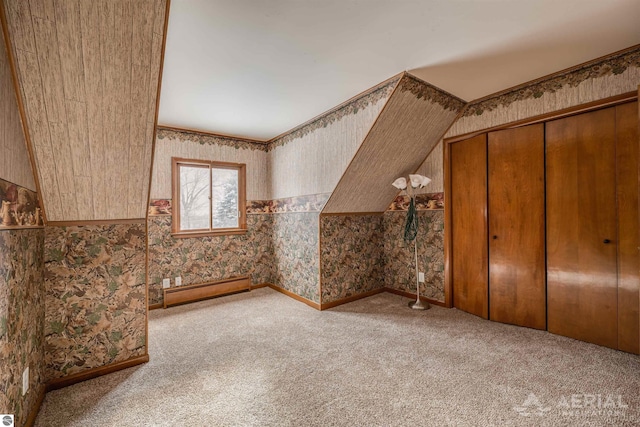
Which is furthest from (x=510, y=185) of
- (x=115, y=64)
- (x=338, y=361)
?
(x=115, y=64)

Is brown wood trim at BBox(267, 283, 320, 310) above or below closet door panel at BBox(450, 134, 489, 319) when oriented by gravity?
below

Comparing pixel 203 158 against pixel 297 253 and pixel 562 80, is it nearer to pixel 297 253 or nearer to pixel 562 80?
pixel 297 253

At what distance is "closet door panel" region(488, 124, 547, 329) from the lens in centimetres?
261

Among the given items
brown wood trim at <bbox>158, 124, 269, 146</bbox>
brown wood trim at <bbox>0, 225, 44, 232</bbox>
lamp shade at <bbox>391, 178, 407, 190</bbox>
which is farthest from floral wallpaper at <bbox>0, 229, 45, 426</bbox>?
lamp shade at <bbox>391, 178, 407, 190</bbox>

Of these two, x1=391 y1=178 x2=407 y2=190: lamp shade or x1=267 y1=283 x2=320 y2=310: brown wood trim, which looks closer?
x1=391 y1=178 x2=407 y2=190: lamp shade

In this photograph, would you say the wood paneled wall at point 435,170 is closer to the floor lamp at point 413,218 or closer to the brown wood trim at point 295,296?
the floor lamp at point 413,218

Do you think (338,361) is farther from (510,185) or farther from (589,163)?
(589,163)

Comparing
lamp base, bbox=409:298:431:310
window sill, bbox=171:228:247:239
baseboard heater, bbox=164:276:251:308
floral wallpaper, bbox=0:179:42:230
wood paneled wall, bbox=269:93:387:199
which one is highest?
wood paneled wall, bbox=269:93:387:199

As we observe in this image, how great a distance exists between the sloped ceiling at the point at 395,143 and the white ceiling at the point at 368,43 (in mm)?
179

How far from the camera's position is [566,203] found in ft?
8.04

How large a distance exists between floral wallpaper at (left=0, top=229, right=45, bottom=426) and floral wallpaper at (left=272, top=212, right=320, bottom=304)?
2.44 meters

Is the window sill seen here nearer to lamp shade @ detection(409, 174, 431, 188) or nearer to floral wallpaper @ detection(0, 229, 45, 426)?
floral wallpaper @ detection(0, 229, 45, 426)

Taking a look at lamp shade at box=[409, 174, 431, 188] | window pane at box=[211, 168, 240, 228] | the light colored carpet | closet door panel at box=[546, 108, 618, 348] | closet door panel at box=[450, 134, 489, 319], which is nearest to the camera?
the light colored carpet

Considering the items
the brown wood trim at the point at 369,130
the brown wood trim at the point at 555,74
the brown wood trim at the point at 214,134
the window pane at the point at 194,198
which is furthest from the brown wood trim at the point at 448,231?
the window pane at the point at 194,198
